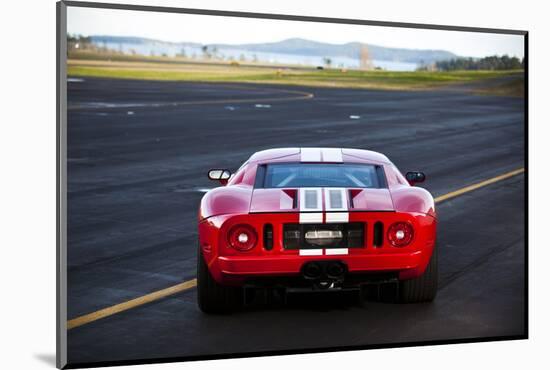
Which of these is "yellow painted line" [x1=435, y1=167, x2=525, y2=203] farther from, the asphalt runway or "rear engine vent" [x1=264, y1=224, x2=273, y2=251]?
"rear engine vent" [x1=264, y1=224, x2=273, y2=251]

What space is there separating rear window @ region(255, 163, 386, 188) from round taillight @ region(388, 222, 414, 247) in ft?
2.11

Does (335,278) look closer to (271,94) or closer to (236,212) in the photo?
(236,212)

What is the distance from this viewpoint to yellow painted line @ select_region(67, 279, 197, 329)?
328 inches

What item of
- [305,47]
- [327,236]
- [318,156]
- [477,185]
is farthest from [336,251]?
[477,185]

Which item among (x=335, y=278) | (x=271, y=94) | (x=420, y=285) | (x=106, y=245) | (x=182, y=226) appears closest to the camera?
(x=335, y=278)

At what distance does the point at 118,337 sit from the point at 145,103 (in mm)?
24402

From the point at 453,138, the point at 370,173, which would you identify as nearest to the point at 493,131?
the point at 453,138

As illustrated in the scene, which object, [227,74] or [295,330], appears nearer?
[295,330]

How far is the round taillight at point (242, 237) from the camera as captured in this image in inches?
312

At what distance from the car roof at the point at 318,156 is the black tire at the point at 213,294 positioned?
1.22 meters

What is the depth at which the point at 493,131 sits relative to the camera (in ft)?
79.6

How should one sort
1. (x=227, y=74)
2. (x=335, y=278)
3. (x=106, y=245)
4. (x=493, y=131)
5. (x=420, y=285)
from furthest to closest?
(x=227, y=74), (x=493, y=131), (x=106, y=245), (x=420, y=285), (x=335, y=278)

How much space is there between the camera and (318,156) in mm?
9094

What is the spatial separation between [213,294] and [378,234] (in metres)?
1.39
